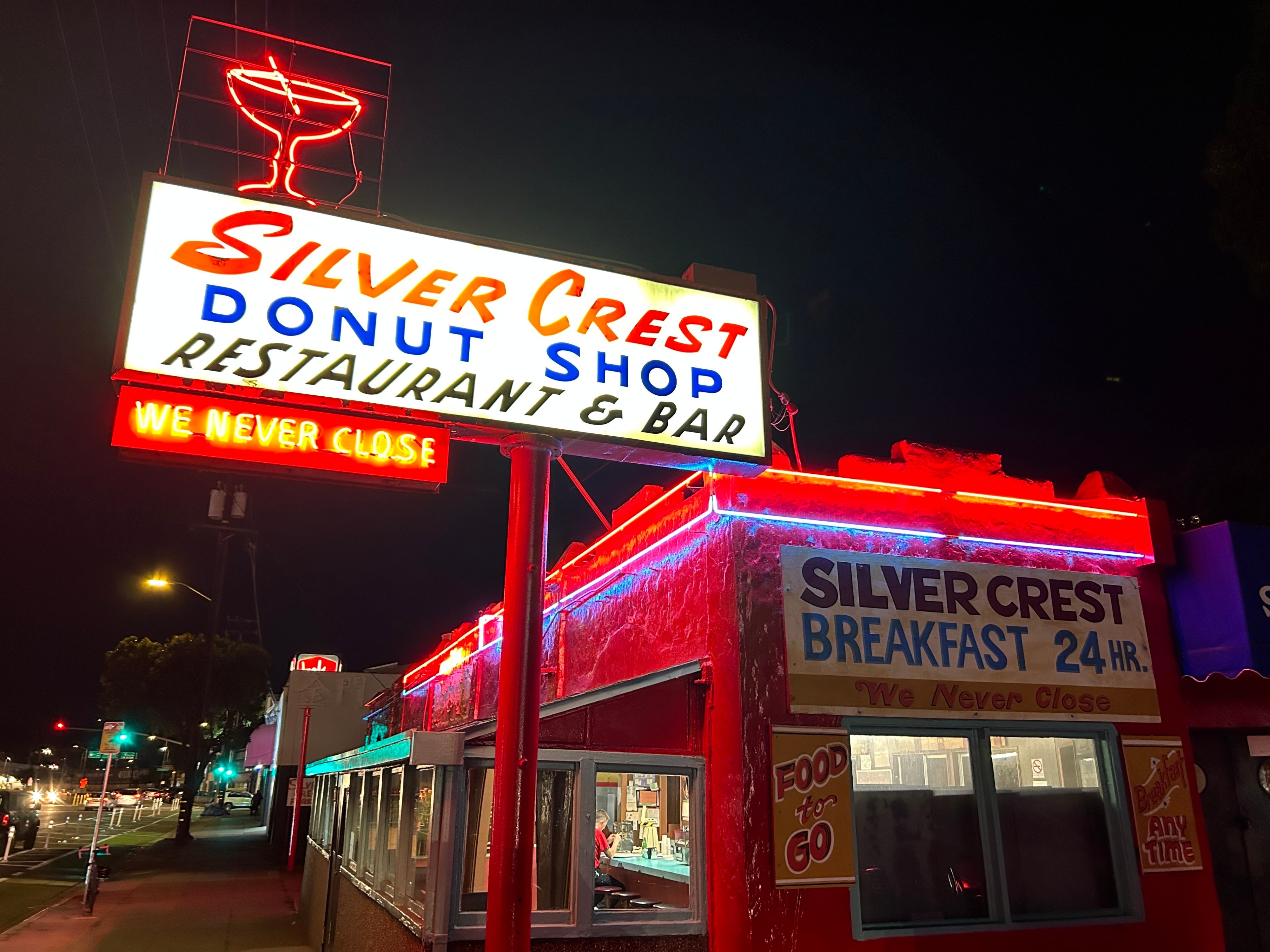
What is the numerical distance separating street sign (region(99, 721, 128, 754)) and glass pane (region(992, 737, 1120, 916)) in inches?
596

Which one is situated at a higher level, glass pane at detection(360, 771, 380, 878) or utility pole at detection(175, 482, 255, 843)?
utility pole at detection(175, 482, 255, 843)

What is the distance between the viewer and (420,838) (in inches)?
302

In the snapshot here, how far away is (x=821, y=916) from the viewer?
629 cm

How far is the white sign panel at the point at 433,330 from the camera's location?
5.35 meters

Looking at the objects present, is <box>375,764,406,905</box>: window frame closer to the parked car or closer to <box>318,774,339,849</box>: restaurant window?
<box>318,774,339,849</box>: restaurant window

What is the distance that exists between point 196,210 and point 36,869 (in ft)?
74.8

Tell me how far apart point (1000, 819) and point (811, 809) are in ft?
6.11

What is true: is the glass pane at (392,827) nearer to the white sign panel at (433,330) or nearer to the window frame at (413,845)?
the window frame at (413,845)

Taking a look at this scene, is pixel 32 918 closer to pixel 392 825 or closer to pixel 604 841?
pixel 392 825

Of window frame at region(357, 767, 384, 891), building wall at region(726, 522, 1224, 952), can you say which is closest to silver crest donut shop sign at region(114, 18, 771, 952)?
building wall at region(726, 522, 1224, 952)

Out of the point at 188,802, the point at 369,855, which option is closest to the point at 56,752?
the point at 188,802

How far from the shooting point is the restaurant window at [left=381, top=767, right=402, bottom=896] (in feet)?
28.0

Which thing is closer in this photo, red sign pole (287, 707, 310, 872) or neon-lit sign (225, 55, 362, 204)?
neon-lit sign (225, 55, 362, 204)

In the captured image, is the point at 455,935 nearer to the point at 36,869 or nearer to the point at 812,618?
the point at 812,618
